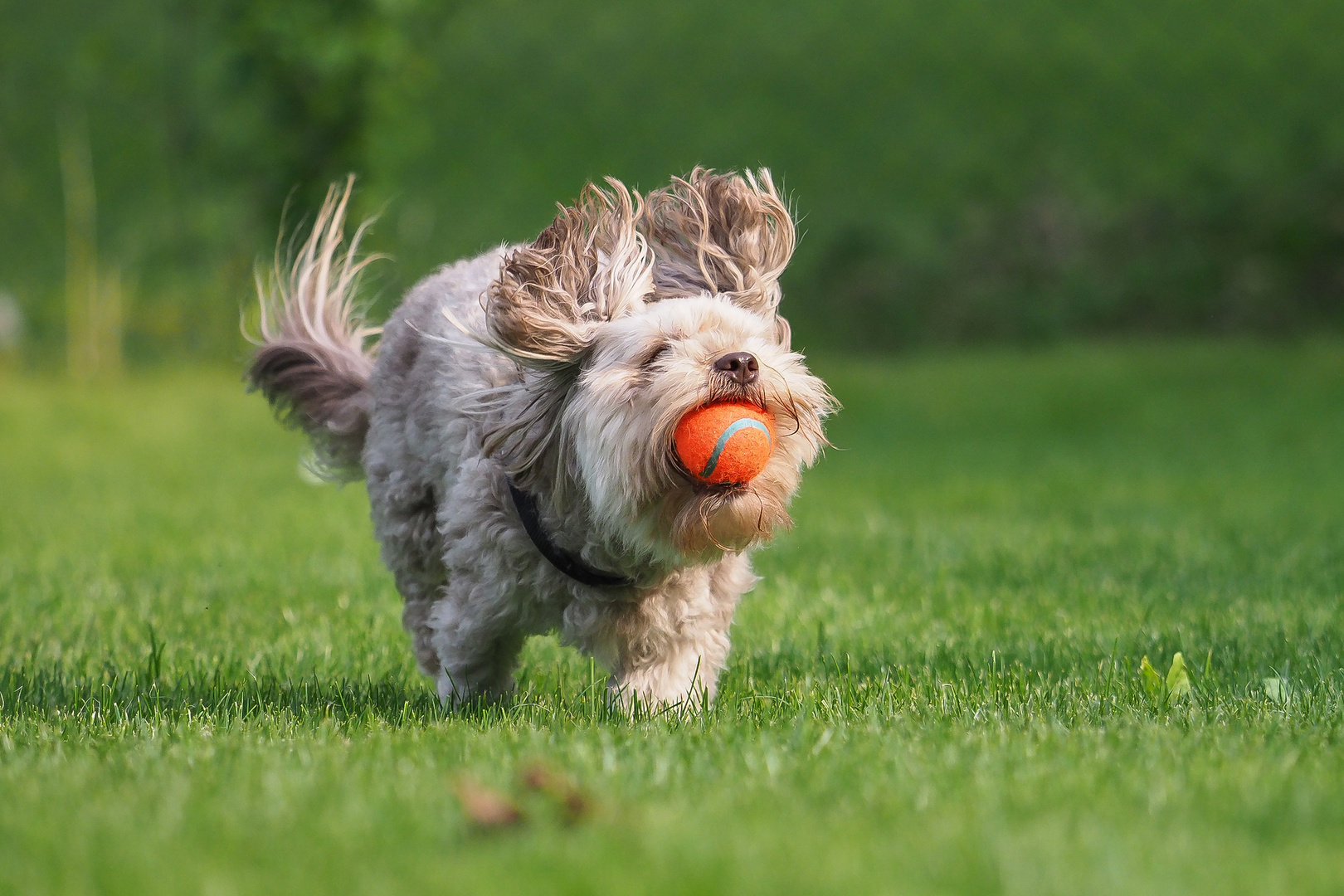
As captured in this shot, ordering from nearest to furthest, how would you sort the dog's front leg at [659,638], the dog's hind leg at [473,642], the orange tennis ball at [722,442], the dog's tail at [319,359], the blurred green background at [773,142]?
the orange tennis ball at [722,442]
the dog's front leg at [659,638]
the dog's hind leg at [473,642]
the dog's tail at [319,359]
the blurred green background at [773,142]

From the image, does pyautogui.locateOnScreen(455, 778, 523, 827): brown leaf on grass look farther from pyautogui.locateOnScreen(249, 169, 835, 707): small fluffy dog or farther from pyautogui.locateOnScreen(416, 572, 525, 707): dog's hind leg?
pyautogui.locateOnScreen(416, 572, 525, 707): dog's hind leg

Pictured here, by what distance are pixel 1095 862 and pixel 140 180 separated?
26.6 m

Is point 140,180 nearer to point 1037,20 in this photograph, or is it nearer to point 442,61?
point 442,61

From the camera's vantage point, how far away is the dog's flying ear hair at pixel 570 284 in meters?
3.89

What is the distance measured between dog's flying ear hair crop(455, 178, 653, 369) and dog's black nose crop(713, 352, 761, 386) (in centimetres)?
50

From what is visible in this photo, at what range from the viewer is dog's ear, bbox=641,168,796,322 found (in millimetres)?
4227

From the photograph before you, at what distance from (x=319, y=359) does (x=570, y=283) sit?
72.4 inches

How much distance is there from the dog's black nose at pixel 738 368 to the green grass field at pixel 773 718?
88cm

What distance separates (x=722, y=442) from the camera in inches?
138

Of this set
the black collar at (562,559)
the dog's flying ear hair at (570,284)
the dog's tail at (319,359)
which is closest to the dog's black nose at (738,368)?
the dog's flying ear hair at (570,284)

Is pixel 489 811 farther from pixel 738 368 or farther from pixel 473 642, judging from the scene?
pixel 473 642

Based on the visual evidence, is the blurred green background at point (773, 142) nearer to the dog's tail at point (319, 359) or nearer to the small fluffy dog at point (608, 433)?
the dog's tail at point (319, 359)

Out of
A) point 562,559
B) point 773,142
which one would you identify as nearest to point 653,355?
point 562,559

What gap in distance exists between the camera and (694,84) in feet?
87.7
